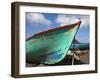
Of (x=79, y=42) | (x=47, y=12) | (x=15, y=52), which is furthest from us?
(x=79, y=42)

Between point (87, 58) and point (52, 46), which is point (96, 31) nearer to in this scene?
point (87, 58)

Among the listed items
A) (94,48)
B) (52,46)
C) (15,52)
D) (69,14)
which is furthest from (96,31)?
(15,52)

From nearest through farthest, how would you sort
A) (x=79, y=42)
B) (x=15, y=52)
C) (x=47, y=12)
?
(x=15, y=52)
(x=47, y=12)
(x=79, y=42)

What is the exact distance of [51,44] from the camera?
196 cm

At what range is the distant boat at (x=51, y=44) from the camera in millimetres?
1893

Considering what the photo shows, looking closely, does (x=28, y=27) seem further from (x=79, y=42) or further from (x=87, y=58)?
(x=87, y=58)

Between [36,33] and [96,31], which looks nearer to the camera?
[36,33]

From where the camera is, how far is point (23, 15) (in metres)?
1.85

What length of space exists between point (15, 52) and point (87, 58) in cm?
69

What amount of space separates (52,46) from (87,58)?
1.24 ft

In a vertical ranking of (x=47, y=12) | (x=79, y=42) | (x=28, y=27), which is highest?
(x=47, y=12)

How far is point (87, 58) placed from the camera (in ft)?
6.95

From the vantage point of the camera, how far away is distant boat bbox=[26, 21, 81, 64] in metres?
1.89

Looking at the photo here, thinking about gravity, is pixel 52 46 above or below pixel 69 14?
below
